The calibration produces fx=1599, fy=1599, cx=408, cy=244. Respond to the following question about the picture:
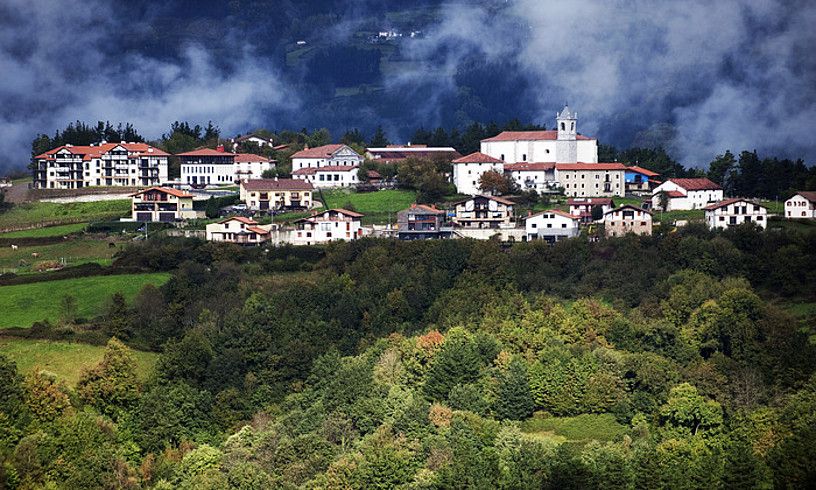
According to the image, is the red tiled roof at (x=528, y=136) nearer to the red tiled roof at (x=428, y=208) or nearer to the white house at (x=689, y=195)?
the white house at (x=689, y=195)

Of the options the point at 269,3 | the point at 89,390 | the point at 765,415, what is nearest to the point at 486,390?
the point at 765,415

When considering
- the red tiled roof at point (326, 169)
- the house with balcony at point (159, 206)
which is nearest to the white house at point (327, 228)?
the house with balcony at point (159, 206)

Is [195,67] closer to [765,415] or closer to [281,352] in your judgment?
[281,352]

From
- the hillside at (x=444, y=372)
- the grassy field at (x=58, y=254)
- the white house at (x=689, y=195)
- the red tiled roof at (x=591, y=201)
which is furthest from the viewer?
the white house at (x=689, y=195)

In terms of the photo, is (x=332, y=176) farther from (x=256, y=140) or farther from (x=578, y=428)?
(x=578, y=428)

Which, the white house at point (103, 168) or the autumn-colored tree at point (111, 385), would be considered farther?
the white house at point (103, 168)

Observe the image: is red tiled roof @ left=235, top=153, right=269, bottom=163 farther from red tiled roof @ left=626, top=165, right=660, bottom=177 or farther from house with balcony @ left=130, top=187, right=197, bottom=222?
red tiled roof @ left=626, top=165, right=660, bottom=177

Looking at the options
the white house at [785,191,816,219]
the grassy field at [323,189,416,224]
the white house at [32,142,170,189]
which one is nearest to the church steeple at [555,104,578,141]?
the grassy field at [323,189,416,224]
